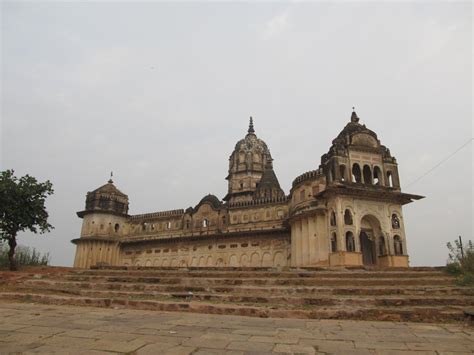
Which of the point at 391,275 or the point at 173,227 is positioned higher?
the point at 173,227

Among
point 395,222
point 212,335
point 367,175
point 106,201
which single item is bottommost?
point 212,335

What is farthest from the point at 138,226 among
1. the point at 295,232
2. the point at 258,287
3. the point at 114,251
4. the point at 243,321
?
the point at 243,321

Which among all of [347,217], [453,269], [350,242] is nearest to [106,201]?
[347,217]

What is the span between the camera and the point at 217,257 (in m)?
32.1

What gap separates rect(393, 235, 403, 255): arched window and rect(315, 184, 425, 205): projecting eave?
2.44 metres

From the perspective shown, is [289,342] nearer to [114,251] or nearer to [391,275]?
[391,275]

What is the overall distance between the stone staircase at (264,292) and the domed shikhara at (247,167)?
2815 cm

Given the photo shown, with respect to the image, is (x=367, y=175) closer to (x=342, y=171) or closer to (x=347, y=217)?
(x=342, y=171)

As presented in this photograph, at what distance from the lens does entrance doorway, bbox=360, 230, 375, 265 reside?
74.7 feet

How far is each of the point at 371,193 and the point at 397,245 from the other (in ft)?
12.4

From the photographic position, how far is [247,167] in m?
45.3

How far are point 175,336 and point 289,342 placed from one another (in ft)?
6.53

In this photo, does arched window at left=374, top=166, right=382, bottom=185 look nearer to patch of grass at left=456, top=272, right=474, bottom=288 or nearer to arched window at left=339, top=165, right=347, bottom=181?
arched window at left=339, top=165, right=347, bottom=181

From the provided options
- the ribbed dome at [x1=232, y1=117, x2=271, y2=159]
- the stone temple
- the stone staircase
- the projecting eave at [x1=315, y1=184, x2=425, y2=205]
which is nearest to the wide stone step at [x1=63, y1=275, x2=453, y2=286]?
the stone staircase
